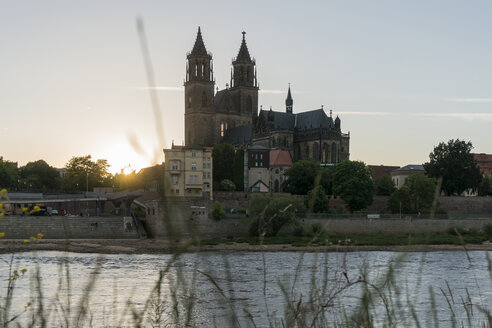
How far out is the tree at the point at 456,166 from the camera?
85.6 meters

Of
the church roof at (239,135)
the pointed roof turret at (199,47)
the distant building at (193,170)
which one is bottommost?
the distant building at (193,170)

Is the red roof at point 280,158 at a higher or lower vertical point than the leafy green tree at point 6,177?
higher

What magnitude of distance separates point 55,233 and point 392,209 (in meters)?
36.9

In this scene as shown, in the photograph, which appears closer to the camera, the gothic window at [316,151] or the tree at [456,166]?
the tree at [456,166]

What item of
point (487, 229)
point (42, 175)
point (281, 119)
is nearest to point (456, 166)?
point (487, 229)

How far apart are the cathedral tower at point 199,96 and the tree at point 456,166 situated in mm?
50095

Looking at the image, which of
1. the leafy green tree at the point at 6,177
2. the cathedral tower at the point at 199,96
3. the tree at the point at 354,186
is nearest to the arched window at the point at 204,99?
the cathedral tower at the point at 199,96

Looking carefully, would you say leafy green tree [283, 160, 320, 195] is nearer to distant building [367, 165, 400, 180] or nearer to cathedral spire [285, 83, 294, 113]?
distant building [367, 165, 400, 180]

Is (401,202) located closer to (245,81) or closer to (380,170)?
(380,170)

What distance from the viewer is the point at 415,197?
76.8 m

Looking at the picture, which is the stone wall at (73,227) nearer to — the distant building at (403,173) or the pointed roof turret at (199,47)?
the distant building at (403,173)

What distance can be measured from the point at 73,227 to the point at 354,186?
32.8 meters

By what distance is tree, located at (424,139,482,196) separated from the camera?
281 ft

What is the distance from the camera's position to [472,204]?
8700 cm
